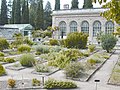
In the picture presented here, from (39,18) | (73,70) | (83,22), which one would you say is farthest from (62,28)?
(73,70)

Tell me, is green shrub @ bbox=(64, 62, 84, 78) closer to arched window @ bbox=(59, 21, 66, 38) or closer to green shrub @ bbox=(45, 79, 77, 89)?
green shrub @ bbox=(45, 79, 77, 89)

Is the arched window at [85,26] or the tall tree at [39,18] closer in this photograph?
the arched window at [85,26]

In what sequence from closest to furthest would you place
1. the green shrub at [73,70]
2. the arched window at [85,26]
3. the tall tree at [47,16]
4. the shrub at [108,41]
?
the green shrub at [73,70], the shrub at [108,41], the arched window at [85,26], the tall tree at [47,16]

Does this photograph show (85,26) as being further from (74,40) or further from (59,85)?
(59,85)

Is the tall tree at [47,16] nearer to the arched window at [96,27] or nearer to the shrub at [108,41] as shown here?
the arched window at [96,27]

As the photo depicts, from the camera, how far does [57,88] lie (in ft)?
33.7

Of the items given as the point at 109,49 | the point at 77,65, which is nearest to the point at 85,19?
the point at 109,49

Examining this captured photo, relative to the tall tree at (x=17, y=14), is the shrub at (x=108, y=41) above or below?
below

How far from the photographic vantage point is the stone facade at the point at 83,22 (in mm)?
50556

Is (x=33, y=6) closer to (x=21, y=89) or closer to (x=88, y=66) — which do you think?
(x=88, y=66)

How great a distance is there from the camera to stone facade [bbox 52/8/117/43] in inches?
1990

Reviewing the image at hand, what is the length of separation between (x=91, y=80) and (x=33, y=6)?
6867 centimetres

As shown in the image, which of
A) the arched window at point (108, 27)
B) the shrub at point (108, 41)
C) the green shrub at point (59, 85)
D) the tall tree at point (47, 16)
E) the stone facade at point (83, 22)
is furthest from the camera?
the tall tree at point (47, 16)

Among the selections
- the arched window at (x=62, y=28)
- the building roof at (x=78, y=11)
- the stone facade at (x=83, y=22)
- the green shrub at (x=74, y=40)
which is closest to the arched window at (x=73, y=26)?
the stone facade at (x=83, y=22)
